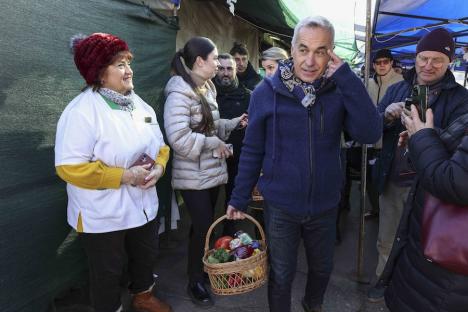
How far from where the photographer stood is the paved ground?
2.76 meters

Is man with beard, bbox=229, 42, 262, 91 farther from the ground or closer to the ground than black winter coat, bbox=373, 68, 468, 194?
farther from the ground

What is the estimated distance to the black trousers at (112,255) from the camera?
81.4 inches

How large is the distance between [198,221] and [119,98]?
1.13m

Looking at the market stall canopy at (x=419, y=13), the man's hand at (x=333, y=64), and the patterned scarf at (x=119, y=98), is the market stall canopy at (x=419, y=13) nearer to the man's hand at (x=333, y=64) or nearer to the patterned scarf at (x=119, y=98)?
the man's hand at (x=333, y=64)

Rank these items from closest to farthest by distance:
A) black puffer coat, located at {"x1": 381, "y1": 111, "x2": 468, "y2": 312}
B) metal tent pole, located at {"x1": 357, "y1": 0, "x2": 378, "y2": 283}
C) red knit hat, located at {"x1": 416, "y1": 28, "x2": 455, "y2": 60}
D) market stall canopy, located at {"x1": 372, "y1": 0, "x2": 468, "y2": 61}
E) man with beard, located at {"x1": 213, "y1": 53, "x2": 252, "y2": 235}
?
black puffer coat, located at {"x1": 381, "y1": 111, "x2": 468, "y2": 312}, red knit hat, located at {"x1": 416, "y1": 28, "x2": 455, "y2": 60}, metal tent pole, located at {"x1": 357, "y1": 0, "x2": 378, "y2": 283}, man with beard, located at {"x1": 213, "y1": 53, "x2": 252, "y2": 235}, market stall canopy, located at {"x1": 372, "y1": 0, "x2": 468, "y2": 61}

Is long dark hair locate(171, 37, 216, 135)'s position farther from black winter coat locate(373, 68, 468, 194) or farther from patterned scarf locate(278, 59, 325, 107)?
black winter coat locate(373, 68, 468, 194)

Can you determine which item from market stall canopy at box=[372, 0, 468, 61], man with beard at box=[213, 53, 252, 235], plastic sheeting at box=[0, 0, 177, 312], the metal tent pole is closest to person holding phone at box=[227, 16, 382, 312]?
the metal tent pole

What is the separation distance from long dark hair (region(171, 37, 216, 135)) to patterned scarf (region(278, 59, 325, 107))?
30.9 inches

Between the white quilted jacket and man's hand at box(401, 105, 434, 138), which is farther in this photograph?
the white quilted jacket

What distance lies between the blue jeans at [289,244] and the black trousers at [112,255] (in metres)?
0.84

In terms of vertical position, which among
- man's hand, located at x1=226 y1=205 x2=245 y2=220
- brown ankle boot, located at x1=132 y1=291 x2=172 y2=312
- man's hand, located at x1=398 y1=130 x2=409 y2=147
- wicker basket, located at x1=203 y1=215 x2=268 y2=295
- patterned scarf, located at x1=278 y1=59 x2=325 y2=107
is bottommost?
brown ankle boot, located at x1=132 y1=291 x2=172 y2=312

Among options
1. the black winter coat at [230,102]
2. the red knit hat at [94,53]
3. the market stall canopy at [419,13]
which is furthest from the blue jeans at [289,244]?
the market stall canopy at [419,13]

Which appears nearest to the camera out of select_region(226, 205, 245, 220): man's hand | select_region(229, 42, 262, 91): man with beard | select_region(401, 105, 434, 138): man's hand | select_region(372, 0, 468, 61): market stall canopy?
select_region(401, 105, 434, 138): man's hand

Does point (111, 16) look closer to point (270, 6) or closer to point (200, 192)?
point (200, 192)
